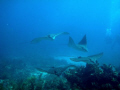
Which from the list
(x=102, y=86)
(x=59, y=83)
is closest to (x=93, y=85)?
(x=102, y=86)

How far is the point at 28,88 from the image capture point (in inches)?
216

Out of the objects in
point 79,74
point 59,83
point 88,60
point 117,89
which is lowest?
point 117,89

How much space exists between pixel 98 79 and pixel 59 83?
196 centimetres

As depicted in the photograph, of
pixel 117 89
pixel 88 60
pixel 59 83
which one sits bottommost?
pixel 117 89

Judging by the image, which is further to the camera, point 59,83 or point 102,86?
point 59,83

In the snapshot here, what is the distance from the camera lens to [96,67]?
20.4 feet

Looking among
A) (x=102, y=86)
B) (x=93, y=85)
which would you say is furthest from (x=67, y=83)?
(x=102, y=86)

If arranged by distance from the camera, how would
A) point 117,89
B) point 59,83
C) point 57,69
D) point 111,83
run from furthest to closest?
1. point 57,69
2. point 59,83
3. point 111,83
4. point 117,89

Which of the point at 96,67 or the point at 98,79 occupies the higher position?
the point at 96,67

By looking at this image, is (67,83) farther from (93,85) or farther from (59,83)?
(93,85)

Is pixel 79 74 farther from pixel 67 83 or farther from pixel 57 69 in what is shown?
pixel 57 69

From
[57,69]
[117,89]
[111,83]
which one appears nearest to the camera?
[117,89]

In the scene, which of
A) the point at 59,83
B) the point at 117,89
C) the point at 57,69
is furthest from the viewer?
the point at 57,69

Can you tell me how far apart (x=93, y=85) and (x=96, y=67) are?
3.82 feet
